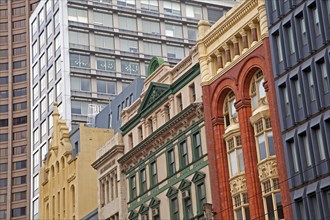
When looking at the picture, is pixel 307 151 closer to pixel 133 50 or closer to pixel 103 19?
pixel 133 50

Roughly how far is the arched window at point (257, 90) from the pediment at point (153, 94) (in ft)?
37.4

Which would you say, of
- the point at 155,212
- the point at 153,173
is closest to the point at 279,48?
the point at 153,173

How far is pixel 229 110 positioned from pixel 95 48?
63059 millimetres

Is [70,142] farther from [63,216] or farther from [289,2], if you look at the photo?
[289,2]

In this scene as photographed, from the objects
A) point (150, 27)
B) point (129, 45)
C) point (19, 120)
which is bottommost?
point (129, 45)

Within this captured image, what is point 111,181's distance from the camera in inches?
2948

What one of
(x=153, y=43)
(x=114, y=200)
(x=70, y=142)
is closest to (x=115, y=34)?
(x=153, y=43)

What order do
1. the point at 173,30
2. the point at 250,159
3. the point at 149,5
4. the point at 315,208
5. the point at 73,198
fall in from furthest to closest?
1. the point at 173,30
2. the point at 149,5
3. the point at 73,198
4. the point at 250,159
5. the point at 315,208

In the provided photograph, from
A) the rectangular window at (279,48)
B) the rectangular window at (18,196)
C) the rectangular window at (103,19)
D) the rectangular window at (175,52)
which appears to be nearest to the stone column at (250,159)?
the rectangular window at (279,48)

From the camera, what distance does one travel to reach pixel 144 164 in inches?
2702

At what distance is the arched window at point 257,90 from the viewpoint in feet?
180

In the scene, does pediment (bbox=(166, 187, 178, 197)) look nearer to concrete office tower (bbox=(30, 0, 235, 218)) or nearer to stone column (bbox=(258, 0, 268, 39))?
stone column (bbox=(258, 0, 268, 39))

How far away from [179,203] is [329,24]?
801 inches

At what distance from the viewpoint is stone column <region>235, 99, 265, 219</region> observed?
2077 inches
